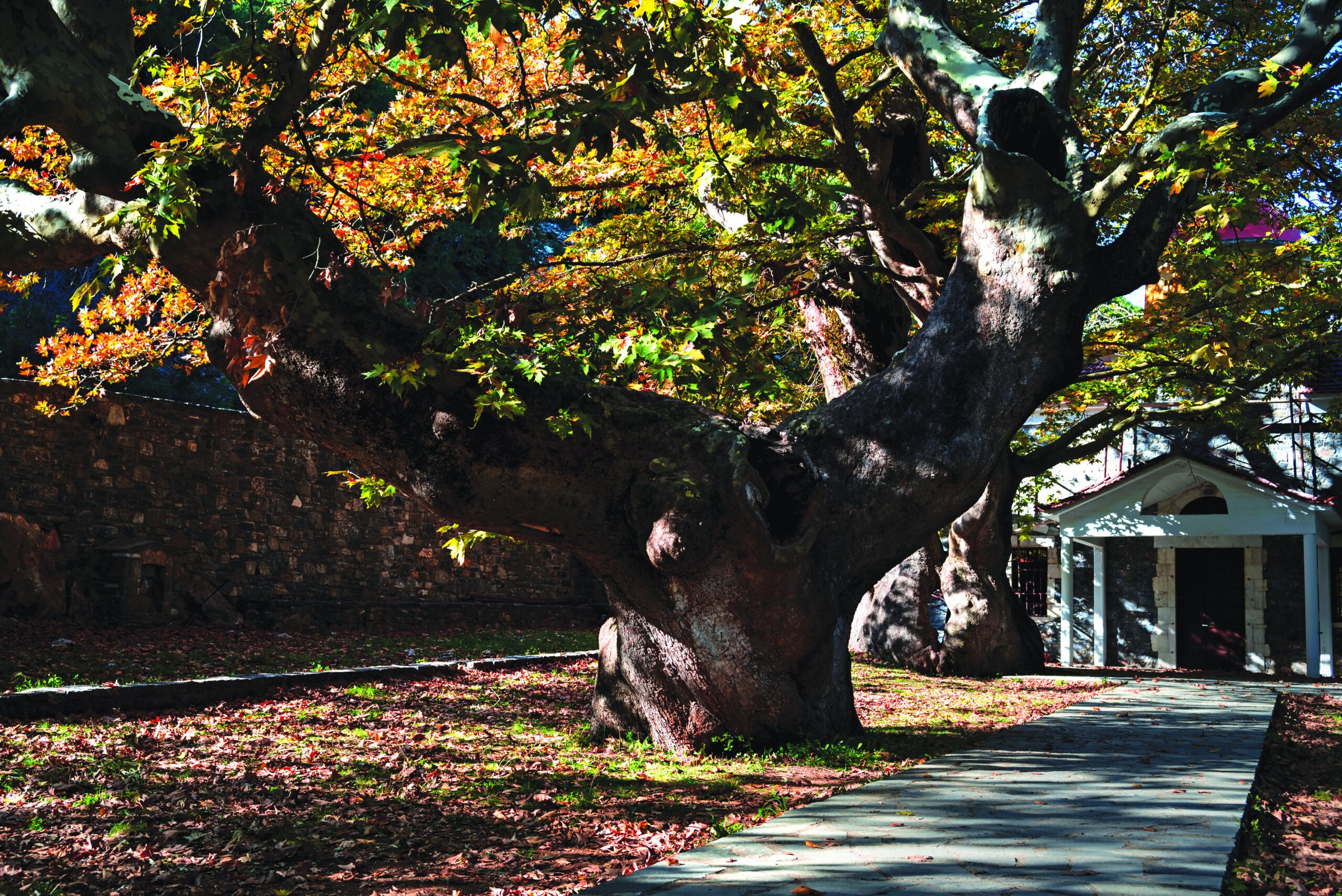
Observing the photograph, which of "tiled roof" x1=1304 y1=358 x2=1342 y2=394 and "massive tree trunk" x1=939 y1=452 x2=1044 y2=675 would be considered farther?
"tiled roof" x1=1304 y1=358 x2=1342 y2=394

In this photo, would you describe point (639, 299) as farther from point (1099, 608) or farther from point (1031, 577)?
point (1031, 577)

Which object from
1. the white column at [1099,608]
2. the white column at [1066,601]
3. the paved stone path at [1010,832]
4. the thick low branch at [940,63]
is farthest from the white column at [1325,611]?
the thick low branch at [940,63]

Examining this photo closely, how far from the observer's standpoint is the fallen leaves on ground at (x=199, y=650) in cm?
841

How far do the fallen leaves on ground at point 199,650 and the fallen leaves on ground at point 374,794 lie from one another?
4.77ft

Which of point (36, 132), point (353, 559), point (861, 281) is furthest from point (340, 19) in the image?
point (353, 559)

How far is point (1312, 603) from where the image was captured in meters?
15.6

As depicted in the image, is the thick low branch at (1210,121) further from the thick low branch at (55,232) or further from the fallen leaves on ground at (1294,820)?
the thick low branch at (55,232)

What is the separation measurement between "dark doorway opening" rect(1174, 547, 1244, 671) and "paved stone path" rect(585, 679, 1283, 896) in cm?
1194

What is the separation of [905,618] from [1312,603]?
22.4 feet

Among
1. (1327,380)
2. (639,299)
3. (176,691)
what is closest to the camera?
(639,299)

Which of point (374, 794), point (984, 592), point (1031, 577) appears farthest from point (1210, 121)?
point (1031, 577)

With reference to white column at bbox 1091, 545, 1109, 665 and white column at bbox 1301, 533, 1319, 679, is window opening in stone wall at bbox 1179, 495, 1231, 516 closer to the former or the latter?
white column at bbox 1091, 545, 1109, 665

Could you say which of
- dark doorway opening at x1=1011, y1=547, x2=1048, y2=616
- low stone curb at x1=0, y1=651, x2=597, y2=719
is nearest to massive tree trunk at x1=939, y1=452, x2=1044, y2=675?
dark doorway opening at x1=1011, y1=547, x2=1048, y2=616

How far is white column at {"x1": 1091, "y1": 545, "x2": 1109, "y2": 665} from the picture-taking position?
18.0 meters
